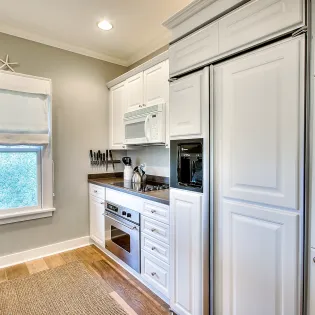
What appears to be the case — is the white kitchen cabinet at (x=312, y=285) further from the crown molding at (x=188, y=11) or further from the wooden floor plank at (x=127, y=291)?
the crown molding at (x=188, y=11)

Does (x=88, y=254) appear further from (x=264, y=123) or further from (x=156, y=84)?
(x=264, y=123)

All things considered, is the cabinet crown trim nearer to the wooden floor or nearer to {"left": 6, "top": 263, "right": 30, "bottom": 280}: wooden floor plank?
the wooden floor

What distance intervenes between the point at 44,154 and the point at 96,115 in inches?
35.2

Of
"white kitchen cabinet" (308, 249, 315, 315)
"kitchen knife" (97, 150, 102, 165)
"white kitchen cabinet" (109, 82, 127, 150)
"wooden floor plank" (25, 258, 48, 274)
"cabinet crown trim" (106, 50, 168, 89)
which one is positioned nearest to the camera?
"white kitchen cabinet" (308, 249, 315, 315)

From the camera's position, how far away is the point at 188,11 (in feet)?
5.20

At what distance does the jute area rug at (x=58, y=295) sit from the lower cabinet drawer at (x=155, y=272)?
0.34 metres

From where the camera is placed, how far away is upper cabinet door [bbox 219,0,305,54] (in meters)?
1.10

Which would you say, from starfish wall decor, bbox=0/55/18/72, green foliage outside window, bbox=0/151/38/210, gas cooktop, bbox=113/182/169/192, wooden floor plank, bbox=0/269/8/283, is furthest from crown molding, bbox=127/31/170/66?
wooden floor plank, bbox=0/269/8/283

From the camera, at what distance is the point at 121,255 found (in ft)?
8.29

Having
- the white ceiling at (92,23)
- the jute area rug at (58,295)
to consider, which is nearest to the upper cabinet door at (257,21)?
the white ceiling at (92,23)

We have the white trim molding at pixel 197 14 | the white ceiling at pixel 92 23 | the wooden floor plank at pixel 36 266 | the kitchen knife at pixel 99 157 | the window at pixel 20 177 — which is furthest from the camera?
the kitchen knife at pixel 99 157

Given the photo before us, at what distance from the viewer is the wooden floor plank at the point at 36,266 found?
101 inches

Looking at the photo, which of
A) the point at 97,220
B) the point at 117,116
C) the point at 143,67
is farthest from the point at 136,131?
the point at 97,220

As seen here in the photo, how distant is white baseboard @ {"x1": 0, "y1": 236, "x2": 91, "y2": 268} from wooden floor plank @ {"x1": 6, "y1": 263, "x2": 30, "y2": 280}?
0.08m
